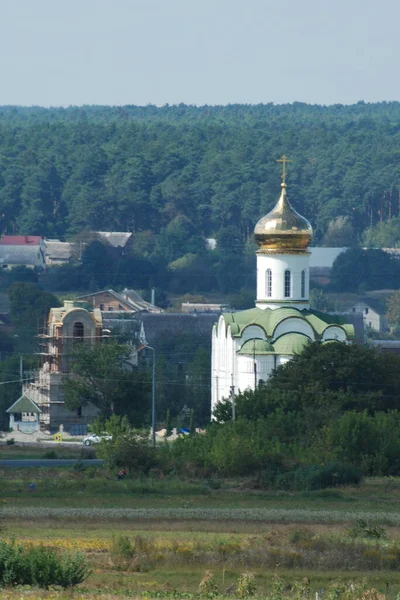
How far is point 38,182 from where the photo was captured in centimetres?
17825

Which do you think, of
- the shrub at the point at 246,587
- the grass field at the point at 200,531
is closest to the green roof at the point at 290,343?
the grass field at the point at 200,531

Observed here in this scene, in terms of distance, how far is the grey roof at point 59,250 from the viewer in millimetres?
153750

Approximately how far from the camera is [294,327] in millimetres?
63875

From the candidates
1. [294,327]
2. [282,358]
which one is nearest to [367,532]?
[282,358]

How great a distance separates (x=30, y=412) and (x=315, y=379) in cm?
1375

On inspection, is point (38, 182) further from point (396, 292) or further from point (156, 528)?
point (156, 528)

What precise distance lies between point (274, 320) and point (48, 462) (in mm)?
11453

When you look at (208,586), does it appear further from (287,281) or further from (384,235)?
(384,235)

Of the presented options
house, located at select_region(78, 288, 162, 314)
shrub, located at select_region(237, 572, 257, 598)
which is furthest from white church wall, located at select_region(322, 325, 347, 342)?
house, located at select_region(78, 288, 162, 314)

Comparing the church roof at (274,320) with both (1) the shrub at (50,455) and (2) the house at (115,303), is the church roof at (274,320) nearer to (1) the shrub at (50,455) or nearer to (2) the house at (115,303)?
(1) the shrub at (50,455)

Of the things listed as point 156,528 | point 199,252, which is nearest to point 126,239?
point 199,252

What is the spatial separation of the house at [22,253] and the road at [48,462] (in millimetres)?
89538

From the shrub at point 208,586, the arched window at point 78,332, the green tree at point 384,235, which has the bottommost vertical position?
the shrub at point 208,586

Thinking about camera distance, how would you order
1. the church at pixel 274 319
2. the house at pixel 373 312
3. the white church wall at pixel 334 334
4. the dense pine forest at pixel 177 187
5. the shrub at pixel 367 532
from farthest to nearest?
the dense pine forest at pixel 177 187, the house at pixel 373 312, the white church wall at pixel 334 334, the church at pixel 274 319, the shrub at pixel 367 532
